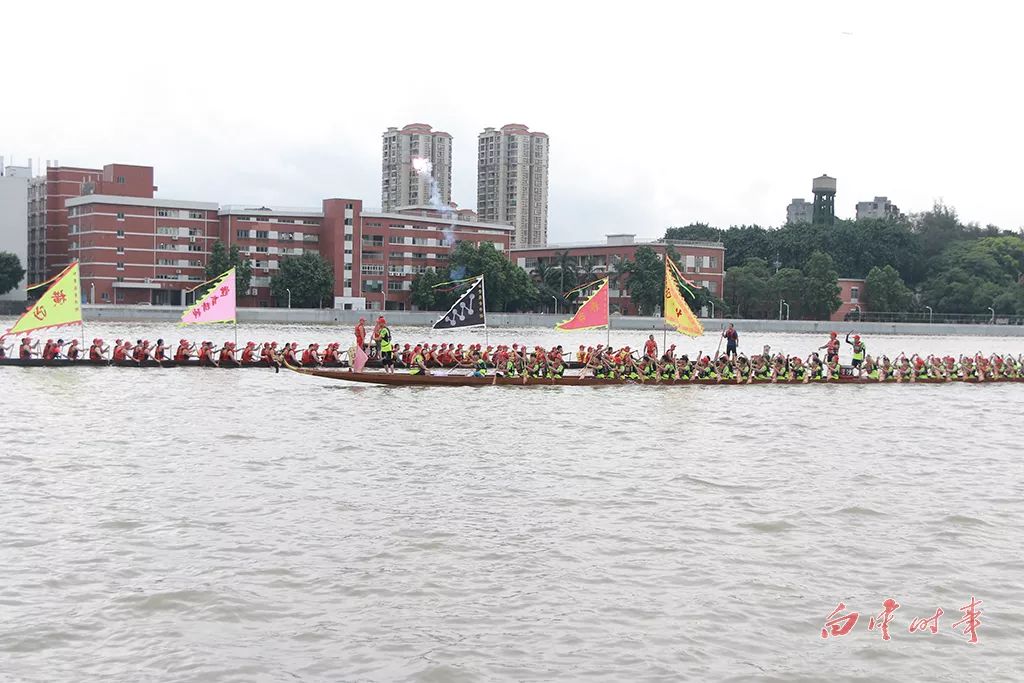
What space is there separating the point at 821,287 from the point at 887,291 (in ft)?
38.7

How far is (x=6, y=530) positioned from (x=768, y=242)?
133 m

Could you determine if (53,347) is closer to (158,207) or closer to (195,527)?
(195,527)

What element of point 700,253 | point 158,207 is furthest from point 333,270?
point 700,253

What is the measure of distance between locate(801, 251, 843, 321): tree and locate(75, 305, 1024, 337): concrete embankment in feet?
7.34

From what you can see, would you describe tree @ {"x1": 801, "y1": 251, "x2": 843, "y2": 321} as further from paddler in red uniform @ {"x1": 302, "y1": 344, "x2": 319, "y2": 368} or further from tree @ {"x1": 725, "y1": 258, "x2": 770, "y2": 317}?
paddler in red uniform @ {"x1": 302, "y1": 344, "x2": 319, "y2": 368}

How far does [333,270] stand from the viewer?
112 metres

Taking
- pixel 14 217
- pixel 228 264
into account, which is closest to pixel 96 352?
pixel 228 264

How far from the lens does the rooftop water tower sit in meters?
168

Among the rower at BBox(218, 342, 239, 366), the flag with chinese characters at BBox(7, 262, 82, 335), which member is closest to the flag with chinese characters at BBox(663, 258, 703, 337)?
the rower at BBox(218, 342, 239, 366)

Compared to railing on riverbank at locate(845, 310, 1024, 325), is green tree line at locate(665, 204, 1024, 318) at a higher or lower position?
higher

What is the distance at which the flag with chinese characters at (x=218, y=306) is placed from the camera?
38125mm

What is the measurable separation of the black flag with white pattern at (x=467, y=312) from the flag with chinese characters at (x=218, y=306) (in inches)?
331

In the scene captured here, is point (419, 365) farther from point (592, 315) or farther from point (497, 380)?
point (592, 315)

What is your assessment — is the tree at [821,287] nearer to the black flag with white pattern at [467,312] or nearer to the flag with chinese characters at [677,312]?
the flag with chinese characters at [677,312]
